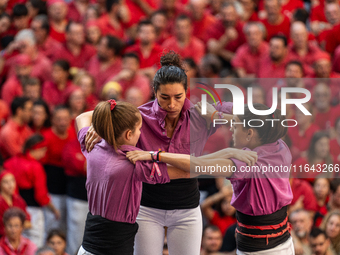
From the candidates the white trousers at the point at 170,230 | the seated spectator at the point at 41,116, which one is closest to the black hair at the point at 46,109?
the seated spectator at the point at 41,116

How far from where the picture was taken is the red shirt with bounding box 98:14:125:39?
18.4ft

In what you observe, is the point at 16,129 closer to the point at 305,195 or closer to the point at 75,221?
the point at 75,221

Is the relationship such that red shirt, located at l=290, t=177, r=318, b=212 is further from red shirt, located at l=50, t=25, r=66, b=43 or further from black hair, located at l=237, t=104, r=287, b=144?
red shirt, located at l=50, t=25, r=66, b=43

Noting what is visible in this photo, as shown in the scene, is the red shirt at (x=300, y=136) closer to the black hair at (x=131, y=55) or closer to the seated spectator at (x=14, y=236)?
the black hair at (x=131, y=55)

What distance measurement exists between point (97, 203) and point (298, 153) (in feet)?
7.96

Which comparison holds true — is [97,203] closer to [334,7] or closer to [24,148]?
[24,148]

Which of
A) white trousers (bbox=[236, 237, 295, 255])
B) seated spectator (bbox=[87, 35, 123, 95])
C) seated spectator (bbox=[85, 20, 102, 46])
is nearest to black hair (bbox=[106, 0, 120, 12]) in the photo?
seated spectator (bbox=[85, 20, 102, 46])

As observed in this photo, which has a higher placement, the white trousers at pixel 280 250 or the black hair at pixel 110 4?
the black hair at pixel 110 4

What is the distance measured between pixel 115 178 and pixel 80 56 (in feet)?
12.0

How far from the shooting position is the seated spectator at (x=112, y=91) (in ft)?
14.4

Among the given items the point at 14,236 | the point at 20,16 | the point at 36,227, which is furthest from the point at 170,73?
the point at 20,16

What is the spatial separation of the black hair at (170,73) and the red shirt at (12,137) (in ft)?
8.36

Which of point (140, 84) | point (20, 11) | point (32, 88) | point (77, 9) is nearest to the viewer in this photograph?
point (140, 84)

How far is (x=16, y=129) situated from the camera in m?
4.47
